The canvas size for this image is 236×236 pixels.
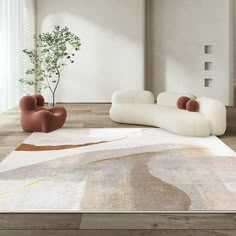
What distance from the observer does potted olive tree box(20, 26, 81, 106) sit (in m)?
7.71

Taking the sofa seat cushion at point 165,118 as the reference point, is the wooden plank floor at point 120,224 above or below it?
below

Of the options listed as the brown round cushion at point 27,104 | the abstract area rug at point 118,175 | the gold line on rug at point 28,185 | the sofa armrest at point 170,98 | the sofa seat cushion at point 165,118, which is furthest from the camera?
the sofa armrest at point 170,98

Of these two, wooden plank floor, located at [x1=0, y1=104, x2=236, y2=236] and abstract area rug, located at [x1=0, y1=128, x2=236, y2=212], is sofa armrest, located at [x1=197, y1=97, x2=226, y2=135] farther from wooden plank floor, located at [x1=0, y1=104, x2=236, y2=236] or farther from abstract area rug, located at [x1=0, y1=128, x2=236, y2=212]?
wooden plank floor, located at [x1=0, y1=104, x2=236, y2=236]

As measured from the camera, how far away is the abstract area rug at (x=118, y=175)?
2.49 meters

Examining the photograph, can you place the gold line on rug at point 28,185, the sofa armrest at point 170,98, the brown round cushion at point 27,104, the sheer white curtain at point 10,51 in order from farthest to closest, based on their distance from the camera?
1. the sheer white curtain at point 10,51
2. the sofa armrest at point 170,98
3. the brown round cushion at point 27,104
4. the gold line on rug at point 28,185

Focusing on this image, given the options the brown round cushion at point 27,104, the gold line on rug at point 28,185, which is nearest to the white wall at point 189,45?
the brown round cushion at point 27,104

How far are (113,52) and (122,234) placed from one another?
7123 mm

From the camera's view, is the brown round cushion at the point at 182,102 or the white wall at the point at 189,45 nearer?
the brown round cushion at the point at 182,102

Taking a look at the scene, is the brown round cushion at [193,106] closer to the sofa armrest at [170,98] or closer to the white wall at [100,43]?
the sofa armrest at [170,98]

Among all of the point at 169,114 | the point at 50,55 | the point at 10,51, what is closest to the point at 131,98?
the point at 169,114

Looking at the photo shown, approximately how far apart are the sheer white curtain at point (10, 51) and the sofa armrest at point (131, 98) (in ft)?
6.47

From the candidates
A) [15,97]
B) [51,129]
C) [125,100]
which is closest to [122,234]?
[51,129]

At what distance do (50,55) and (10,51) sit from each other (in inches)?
39.5

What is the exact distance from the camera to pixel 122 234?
206 cm
